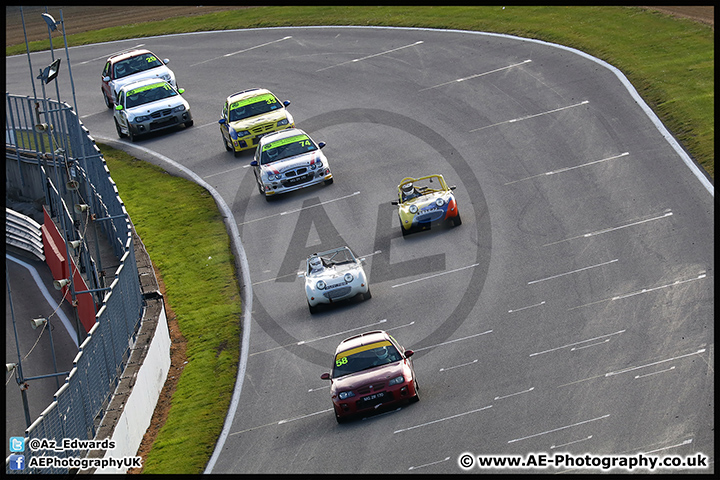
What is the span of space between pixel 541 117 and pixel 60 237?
15.5 metres

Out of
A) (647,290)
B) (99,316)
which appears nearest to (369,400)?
(99,316)

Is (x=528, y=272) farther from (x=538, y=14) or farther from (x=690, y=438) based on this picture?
(x=538, y=14)

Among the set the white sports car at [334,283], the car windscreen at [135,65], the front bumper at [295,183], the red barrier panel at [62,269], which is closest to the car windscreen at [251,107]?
the front bumper at [295,183]

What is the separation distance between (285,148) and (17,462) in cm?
1737

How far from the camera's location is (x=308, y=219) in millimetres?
28516

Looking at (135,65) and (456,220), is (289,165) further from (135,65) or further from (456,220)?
(135,65)

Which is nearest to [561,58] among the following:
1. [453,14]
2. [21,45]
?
[453,14]

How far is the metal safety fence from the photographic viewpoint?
16.1m

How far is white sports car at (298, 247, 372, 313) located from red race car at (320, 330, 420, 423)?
439 cm

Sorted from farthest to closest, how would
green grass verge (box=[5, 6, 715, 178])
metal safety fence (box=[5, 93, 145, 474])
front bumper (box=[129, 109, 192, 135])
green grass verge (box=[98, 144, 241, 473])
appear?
front bumper (box=[129, 109, 192, 135]) → green grass verge (box=[5, 6, 715, 178]) → green grass verge (box=[98, 144, 241, 473]) → metal safety fence (box=[5, 93, 145, 474])

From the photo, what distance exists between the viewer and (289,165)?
29.7 metres

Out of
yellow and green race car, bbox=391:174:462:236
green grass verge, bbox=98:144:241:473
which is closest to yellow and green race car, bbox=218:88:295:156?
green grass verge, bbox=98:144:241:473

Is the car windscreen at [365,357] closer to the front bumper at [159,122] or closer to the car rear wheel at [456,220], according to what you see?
the car rear wheel at [456,220]
